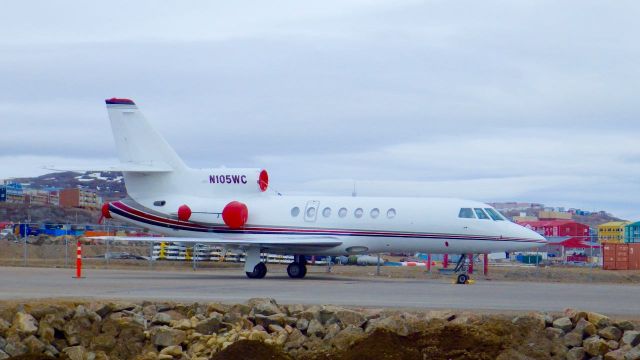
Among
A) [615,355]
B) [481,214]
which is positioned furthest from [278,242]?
[615,355]

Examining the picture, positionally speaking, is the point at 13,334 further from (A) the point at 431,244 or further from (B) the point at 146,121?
(B) the point at 146,121

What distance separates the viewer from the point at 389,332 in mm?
13711

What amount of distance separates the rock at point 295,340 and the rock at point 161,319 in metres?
1.94

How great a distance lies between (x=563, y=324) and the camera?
45.0ft

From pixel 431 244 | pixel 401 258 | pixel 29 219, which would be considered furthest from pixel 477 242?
pixel 29 219

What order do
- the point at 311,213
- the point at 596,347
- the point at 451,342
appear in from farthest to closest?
the point at 311,213 < the point at 451,342 < the point at 596,347

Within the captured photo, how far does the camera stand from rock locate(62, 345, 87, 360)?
14422 mm

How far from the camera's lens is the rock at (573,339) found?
13.4 meters

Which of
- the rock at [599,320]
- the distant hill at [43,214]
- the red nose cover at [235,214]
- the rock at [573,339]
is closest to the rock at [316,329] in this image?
the rock at [573,339]

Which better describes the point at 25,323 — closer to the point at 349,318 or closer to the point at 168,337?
the point at 168,337

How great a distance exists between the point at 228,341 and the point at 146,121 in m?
23.1

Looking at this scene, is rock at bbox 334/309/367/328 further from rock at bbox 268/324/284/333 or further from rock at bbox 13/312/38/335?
rock at bbox 13/312/38/335

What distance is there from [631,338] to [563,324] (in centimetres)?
95

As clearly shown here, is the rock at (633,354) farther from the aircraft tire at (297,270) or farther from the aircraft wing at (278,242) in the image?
the aircraft tire at (297,270)
